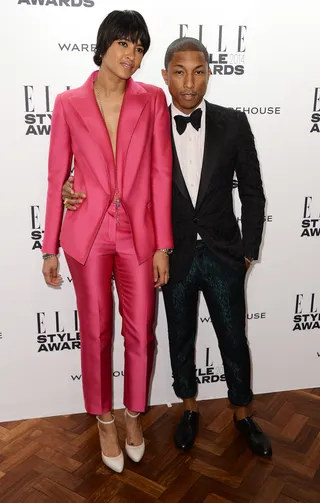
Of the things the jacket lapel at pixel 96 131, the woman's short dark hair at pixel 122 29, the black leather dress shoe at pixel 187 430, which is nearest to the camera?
the woman's short dark hair at pixel 122 29

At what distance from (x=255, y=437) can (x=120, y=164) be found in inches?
60.1

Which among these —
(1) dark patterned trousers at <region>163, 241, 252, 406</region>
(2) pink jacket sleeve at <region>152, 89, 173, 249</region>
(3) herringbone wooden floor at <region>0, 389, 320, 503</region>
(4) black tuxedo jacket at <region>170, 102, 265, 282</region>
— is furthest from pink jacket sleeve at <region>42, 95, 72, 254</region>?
(3) herringbone wooden floor at <region>0, 389, 320, 503</region>

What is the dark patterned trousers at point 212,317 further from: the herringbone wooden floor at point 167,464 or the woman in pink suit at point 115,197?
the herringbone wooden floor at point 167,464

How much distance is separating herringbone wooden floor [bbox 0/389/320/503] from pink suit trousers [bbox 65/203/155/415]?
1.03ft

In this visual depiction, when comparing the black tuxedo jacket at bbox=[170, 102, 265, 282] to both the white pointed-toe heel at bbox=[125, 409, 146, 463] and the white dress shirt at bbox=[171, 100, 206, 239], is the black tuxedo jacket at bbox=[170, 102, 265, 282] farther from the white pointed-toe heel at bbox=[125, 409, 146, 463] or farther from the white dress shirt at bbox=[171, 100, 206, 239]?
the white pointed-toe heel at bbox=[125, 409, 146, 463]

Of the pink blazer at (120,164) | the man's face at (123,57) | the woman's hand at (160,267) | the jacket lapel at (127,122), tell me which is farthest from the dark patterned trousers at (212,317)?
the man's face at (123,57)

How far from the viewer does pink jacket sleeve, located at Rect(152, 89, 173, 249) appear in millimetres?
2361

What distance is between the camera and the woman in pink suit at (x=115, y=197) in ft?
7.48

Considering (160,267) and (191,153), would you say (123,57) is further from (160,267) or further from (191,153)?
(160,267)

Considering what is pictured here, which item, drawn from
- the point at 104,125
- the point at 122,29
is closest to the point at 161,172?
the point at 104,125

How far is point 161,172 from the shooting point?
237cm

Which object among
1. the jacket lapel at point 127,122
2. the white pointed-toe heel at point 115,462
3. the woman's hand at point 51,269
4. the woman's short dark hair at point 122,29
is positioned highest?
the woman's short dark hair at point 122,29

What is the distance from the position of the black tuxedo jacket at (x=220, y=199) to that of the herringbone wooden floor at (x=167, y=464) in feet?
3.01

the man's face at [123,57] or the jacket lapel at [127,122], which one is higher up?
the man's face at [123,57]
